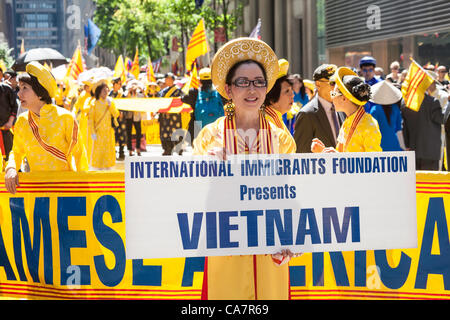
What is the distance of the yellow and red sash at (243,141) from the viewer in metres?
4.08

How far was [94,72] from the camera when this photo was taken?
14.7 metres

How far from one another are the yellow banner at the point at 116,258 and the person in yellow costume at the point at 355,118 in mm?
790

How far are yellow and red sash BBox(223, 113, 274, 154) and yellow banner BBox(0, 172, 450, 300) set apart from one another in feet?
5.49

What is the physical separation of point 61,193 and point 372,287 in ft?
8.08

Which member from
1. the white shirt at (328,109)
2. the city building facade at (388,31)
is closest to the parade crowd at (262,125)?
the white shirt at (328,109)

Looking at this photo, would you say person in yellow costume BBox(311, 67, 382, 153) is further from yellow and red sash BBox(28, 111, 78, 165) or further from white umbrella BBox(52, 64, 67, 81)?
white umbrella BBox(52, 64, 67, 81)

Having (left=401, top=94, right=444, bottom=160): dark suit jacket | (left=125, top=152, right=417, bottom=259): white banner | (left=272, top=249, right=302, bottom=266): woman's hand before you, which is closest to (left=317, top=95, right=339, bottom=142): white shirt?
(left=125, top=152, right=417, bottom=259): white banner

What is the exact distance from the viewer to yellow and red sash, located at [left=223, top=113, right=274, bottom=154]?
4.08 metres

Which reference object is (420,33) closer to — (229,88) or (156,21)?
(229,88)

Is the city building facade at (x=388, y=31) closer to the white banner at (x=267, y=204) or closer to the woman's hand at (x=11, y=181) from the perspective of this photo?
the woman's hand at (x=11, y=181)

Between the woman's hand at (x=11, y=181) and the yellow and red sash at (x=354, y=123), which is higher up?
the yellow and red sash at (x=354, y=123)

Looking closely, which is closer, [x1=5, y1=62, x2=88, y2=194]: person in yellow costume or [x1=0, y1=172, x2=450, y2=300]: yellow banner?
[x1=0, y1=172, x2=450, y2=300]: yellow banner

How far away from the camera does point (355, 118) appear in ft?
20.4

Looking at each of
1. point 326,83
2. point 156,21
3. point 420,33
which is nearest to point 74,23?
point 420,33
